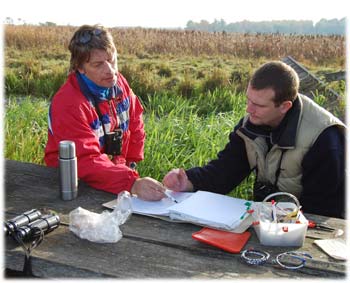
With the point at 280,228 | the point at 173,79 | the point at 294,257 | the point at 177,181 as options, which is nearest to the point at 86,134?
the point at 177,181

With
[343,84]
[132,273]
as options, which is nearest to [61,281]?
[132,273]

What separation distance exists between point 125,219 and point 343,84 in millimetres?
6071

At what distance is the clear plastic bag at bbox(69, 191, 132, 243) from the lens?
2.04 metres

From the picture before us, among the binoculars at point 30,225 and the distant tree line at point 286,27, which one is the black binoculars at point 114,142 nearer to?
the binoculars at point 30,225

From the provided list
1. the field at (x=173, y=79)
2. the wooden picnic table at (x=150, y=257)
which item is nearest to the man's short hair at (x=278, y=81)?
the wooden picnic table at (x=150, y=257)

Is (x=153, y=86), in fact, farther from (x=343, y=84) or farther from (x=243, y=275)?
(x=243, y=275)

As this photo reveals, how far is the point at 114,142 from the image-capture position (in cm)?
309

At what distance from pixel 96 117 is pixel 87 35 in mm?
469

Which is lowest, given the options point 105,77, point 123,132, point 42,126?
point 42,126

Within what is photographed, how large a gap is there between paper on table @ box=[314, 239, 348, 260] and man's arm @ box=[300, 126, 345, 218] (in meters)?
0.56

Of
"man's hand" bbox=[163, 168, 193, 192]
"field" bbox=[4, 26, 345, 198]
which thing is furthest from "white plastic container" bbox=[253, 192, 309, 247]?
"field" bbox=[4, 26, 345, 198]

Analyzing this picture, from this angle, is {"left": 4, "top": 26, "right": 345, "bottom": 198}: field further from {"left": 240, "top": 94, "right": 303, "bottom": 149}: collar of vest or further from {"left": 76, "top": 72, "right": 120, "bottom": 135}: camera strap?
{"left": 76, "top": 72, "right": 120, "bottom": 135}: camera strap

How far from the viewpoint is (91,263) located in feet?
6.07

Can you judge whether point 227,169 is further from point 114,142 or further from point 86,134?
point 86,134
